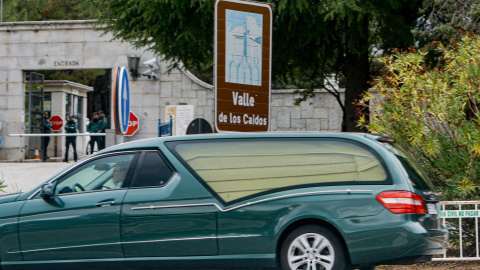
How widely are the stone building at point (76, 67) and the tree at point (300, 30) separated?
4.57 meters

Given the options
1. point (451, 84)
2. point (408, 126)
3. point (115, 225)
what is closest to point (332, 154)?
point (115, 225)

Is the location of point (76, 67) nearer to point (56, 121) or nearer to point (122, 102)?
point (56, 121)

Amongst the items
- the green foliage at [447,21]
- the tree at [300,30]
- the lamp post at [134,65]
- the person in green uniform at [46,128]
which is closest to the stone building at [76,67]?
the lamp post at [134,65]

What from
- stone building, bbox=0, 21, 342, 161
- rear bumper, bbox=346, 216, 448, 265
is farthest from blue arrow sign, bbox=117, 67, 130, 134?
stone building, bbox=0, 21, 342, 161

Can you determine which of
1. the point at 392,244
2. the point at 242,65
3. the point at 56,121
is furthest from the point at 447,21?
A: the point at 56,121

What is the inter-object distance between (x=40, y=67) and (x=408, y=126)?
644 inches

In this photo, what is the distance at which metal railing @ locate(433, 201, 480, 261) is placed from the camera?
27.0ft

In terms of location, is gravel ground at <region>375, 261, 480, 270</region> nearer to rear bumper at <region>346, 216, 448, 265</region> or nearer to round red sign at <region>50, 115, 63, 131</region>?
rear bumper at <region>346, 216, 448, 265</region>

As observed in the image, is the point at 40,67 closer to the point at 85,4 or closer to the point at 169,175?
the point at 85,4

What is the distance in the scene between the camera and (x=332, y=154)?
257 inches

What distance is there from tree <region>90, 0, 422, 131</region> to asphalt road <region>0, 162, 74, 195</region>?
171 inches

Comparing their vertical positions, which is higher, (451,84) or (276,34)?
(276,34)

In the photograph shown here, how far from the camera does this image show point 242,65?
8.95m

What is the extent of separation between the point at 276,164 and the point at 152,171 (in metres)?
1.23
